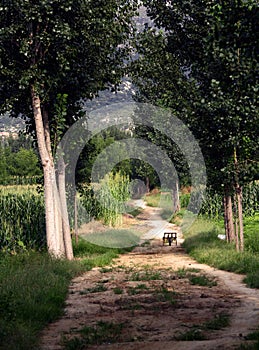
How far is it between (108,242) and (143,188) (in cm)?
4941

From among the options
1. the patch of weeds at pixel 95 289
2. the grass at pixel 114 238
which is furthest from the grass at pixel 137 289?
the grass at pixel 114 238

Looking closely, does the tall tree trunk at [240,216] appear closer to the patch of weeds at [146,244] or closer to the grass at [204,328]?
the grass at [204,328]

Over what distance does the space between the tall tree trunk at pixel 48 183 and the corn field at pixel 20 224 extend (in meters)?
2.96

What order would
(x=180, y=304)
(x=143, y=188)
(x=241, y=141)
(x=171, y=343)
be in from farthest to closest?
(x=143, y=188) → (x=241, y=141) → (x=180, y=304) → (x=171, y=343)

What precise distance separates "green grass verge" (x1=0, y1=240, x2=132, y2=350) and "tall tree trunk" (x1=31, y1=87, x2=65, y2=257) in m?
0.85

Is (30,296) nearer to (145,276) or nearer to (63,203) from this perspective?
(145,276)

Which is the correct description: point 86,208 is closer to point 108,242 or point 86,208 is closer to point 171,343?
point 108,242

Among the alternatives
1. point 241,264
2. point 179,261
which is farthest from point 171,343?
point 179,261

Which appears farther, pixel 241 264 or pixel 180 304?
pixel 241 264

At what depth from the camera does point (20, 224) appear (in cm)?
2544

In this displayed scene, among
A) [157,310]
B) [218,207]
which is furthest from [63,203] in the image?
[218,207]

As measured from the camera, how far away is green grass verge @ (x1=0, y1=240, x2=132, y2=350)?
30.7 feet

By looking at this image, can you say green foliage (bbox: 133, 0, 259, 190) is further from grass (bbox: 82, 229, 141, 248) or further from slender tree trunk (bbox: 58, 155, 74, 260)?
grass (bbox: 82, 229, 141, 248)

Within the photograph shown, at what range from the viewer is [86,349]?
29.3 ft
